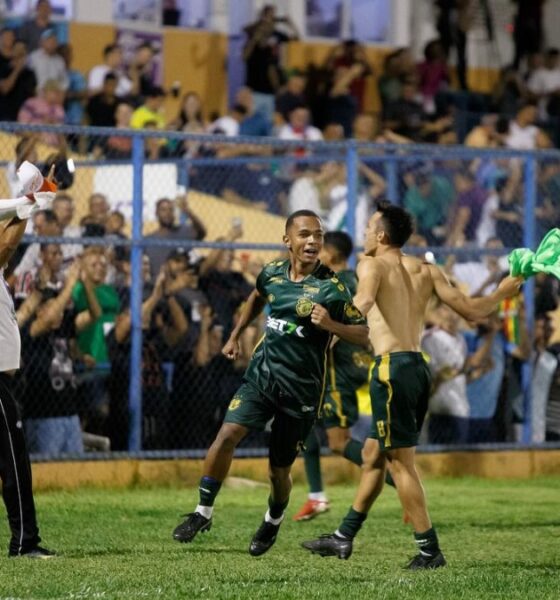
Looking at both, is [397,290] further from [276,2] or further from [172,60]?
[276,2]

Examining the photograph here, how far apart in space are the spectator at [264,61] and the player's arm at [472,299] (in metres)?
11.2

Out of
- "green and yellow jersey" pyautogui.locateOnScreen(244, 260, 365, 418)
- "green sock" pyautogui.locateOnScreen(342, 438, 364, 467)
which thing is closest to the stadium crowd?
"green sock" pyautogui.locateOnScreen(342, 438, 364, 467)

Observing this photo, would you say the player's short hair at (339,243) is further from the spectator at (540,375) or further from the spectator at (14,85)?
the spectator at (14,85)

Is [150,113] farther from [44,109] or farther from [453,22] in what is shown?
[453,22]

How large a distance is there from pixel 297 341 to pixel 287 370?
17 cm

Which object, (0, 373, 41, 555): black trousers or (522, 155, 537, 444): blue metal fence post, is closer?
(0, 373, 41, 555): black trousers

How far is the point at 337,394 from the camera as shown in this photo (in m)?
12.6

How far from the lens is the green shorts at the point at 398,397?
378 inches

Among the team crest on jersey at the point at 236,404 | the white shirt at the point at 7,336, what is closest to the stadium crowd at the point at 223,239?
the white shirt at the point at 7,336

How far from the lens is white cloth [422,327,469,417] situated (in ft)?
50.2

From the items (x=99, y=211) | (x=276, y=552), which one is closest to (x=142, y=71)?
(x=99, y=211)

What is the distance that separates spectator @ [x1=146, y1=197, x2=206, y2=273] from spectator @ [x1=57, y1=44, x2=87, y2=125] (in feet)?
12.0

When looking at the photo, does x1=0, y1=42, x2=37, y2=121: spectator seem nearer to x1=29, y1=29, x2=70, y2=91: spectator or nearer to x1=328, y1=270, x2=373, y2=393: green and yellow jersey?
x1=29, y1=29, x2=70, y2=91: spectator

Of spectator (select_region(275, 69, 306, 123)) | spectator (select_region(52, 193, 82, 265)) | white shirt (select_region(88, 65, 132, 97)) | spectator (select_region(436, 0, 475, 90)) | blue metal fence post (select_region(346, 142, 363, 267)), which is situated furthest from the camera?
spectator (select_region(436, 0, 475, 90))
